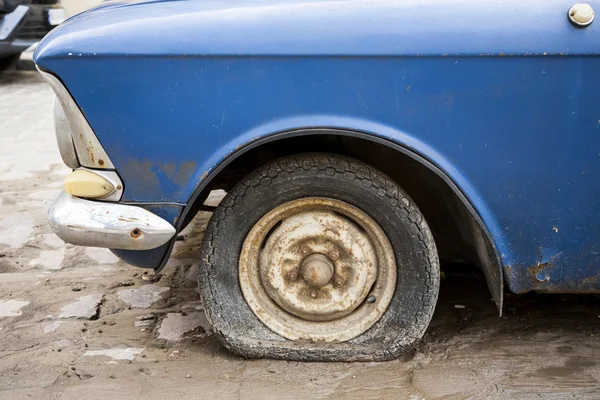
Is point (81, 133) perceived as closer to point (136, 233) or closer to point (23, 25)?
point (136, 233)

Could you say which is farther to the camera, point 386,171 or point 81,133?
point 386,171

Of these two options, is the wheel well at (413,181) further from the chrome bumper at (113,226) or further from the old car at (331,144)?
the chrome bumper at (113,226)

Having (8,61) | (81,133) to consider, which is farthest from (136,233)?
(8,61)

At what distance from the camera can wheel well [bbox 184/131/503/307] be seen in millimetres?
2912

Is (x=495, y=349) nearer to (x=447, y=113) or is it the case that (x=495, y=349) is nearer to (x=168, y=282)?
(x=447, y=113)

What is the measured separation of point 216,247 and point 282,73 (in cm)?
76

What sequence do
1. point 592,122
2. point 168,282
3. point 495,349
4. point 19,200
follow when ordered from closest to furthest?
1. point 592,122
2. point 495,349
3. point 168,282
4. point 19,200

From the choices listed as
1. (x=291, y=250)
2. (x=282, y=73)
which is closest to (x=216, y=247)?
(x=291, y=250)

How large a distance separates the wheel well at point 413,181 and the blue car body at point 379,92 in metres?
0.11

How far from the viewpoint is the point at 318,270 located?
3004 millimetres

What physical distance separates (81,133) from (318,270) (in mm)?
1059

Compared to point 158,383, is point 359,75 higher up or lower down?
higher up

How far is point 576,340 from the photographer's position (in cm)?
321

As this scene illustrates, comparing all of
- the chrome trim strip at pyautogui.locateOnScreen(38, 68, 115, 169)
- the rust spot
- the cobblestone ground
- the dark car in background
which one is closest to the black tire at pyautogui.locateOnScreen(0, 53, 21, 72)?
the dark car in background
